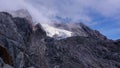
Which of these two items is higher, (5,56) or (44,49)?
(44,49)

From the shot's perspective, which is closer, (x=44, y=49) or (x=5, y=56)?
(x=5, y=56)

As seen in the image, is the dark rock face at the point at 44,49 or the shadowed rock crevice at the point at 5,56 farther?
the dark rock face at the point at 44,49

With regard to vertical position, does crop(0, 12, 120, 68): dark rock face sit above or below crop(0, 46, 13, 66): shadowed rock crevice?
above

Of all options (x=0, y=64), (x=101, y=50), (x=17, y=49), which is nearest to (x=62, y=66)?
(x=101, y=50)

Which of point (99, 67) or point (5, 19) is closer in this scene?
point (5, 19)

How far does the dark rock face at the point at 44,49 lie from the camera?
69.9 meters

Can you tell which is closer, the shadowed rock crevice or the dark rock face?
the shadowed rock crevice

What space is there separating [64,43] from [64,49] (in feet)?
56.2

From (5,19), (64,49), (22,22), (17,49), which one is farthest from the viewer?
(64,49)

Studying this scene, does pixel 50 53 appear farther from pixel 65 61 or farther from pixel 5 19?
pixel 5 19

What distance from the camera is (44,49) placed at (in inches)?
4751

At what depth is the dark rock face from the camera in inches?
2751

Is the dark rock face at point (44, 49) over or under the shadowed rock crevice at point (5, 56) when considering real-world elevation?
over

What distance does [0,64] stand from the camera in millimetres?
53312
